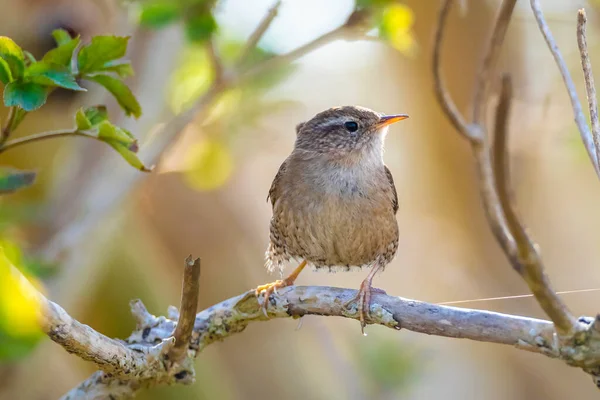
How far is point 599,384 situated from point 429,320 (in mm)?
459

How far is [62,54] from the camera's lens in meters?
1.92

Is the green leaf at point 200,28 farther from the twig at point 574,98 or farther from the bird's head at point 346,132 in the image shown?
the twig at point 574,98

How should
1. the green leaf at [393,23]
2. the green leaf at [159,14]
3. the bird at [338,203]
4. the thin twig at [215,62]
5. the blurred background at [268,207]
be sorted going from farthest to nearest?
the blurred background at [268,207], the thin twig at [215,62], the green leaf at [393,23], the green leaf at [159,14], the bird at [338,203]

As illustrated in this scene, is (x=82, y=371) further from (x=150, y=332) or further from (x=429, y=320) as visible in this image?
(x=429, y=320)

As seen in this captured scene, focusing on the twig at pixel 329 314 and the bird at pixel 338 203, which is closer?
the twig at pixel 329 314

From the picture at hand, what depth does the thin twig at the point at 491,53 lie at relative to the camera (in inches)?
93.8

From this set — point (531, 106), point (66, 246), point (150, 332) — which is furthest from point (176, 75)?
point (531, 106)

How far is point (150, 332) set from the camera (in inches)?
99.3

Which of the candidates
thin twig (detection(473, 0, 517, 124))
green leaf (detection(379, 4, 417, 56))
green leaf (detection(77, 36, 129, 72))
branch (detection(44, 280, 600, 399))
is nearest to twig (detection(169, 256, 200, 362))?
branch (detection(44, 280, 600, 399))

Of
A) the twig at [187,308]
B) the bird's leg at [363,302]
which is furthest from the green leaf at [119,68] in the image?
the bird's leg at [363,302]

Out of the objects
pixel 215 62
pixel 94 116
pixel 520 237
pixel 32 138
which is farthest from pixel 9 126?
pixel 215 62

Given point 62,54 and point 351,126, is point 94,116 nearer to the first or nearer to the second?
point 62,54

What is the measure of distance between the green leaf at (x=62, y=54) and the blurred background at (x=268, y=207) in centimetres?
228

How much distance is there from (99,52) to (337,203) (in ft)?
4.63
